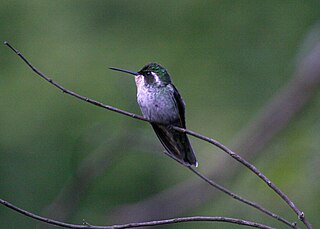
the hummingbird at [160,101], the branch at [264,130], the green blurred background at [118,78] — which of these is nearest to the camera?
the hummingbird at [160,101]

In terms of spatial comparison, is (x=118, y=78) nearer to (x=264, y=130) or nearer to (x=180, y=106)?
(x=264, y=130)

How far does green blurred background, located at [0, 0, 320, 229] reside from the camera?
32.0ft

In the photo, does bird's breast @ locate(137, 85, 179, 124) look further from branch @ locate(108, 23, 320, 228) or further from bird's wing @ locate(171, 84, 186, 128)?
branch @ locate(108, 23, 320, 228)

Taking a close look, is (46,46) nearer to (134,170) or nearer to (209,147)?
(134,170)

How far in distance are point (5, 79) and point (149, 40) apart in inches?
→ 114

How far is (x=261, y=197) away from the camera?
5.12m

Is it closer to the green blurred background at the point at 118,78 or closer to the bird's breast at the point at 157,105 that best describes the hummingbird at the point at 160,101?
the bird's breast at the point at 157,105

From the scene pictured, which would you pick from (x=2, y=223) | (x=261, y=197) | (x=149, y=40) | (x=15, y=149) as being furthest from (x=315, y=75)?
(x=149, y=40)

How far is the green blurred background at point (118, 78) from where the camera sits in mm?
9758

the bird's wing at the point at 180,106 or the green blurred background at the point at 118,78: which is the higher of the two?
the green blurred background at the point at 118,78

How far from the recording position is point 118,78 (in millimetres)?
7484

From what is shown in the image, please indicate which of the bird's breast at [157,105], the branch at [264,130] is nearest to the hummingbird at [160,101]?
the bird's breast at [157,105]

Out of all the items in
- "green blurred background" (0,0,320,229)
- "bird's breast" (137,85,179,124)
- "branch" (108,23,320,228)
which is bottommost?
→ "bird's breast" (137,85,179,124)

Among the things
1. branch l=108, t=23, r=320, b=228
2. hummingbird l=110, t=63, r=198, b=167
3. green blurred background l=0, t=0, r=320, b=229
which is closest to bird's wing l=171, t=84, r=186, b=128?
hummingbird l=110, t=63, r=198, b=167
